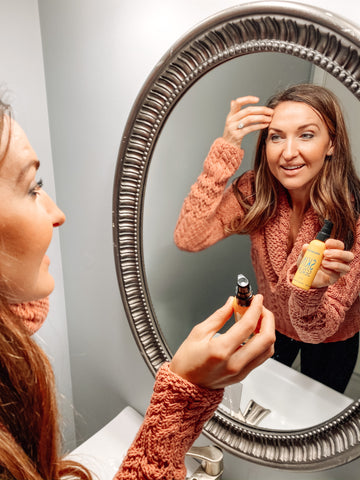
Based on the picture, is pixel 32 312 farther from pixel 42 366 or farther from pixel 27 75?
pixel 27 75

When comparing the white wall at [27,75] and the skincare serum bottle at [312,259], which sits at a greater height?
the white wall at [27,75]

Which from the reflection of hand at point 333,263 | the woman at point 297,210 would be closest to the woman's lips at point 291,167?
the woman at point 297,210

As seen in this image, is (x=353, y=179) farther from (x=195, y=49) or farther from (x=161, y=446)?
(x=161, y=446)

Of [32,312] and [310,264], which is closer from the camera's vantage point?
[310,264]

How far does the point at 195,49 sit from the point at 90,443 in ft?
2.74

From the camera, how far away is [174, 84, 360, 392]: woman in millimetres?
510

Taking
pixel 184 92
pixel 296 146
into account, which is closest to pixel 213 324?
pixel 296 146

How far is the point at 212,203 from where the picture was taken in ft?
2.08

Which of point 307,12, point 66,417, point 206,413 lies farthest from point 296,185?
point 66,417

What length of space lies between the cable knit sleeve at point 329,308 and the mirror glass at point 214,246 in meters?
0.06

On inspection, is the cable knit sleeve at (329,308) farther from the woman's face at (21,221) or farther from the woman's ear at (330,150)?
the woman's face at (21,221)

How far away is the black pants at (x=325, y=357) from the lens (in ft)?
1.82

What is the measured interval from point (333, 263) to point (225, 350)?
0.18 metres

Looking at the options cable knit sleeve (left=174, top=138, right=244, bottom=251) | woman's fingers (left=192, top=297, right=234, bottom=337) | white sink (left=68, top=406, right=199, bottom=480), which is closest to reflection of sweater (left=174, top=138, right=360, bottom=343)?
cable knit sleeve (left=174, top=138, right=244, bottom=251)
